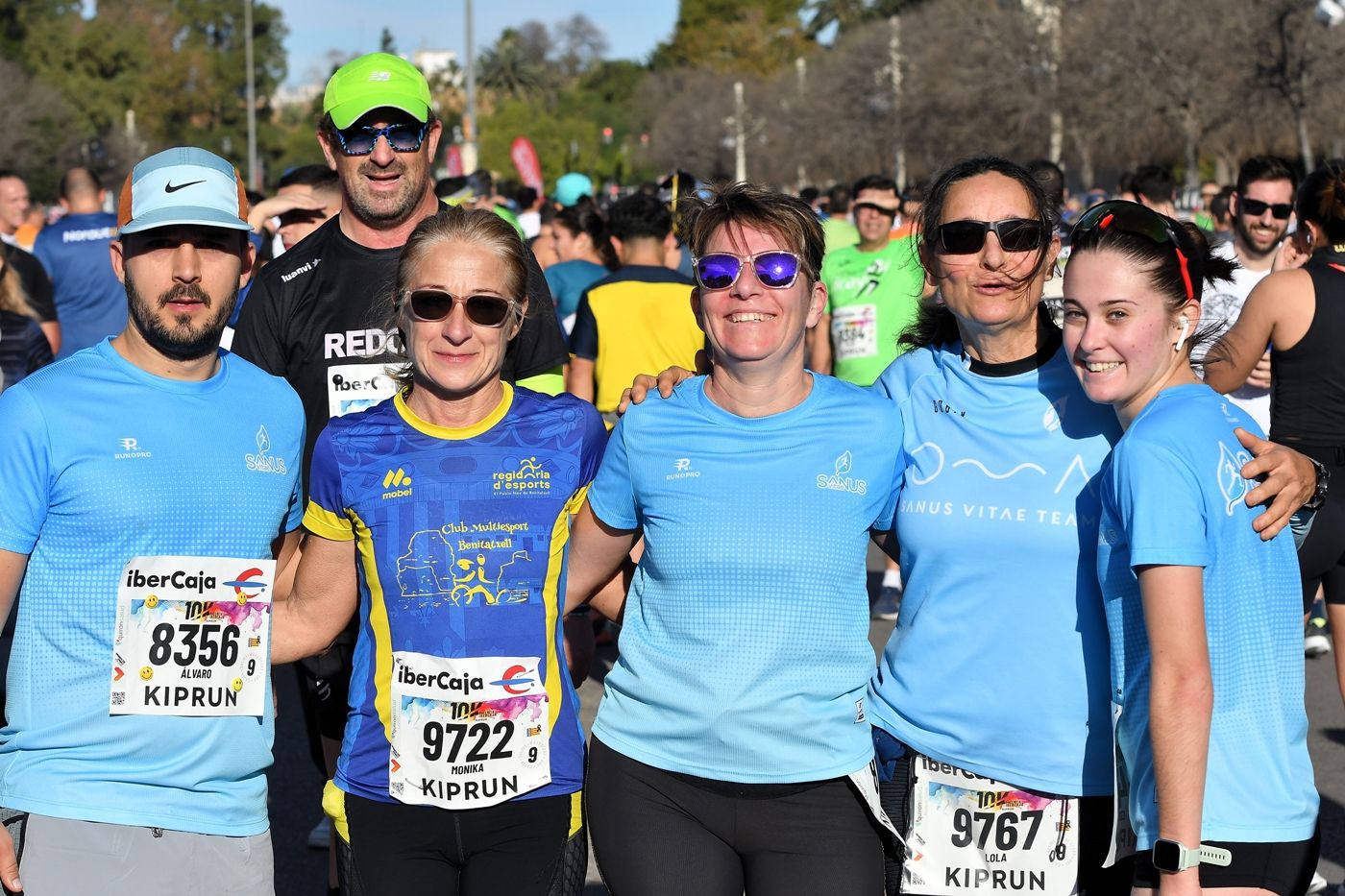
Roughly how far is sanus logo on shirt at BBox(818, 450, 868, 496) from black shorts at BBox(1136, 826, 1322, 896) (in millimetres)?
871

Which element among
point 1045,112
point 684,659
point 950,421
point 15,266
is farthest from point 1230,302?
point 1045,112

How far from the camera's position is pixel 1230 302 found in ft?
22.5

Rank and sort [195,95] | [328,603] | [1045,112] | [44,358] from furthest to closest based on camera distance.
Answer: [195,95] < [1045,112] < [44,358] < [328,603]

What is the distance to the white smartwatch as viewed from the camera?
2623 millimetres

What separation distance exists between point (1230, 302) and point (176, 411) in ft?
17.1

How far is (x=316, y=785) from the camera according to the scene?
20.0ft

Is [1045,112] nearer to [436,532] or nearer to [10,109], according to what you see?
[10,109]

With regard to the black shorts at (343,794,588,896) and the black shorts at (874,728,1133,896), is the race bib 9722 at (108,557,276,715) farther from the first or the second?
the black shorts at (874,728,1133,896)

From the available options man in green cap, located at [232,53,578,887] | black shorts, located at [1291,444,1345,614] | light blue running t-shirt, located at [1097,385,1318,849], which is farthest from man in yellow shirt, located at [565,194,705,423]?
light blue running t-shirt, located at [1097,385,1318,849]

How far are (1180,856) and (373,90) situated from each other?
278cm

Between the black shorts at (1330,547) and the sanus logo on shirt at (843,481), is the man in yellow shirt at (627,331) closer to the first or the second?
the black shorts at (1330,547)

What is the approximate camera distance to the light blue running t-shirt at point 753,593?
2.99 m

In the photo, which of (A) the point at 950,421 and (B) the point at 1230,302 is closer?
(A) the point at 950,421

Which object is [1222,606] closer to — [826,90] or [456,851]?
[456,851]
